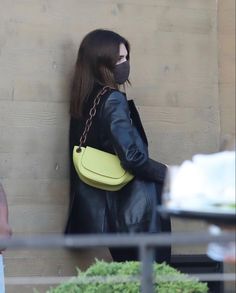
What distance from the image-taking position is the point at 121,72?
17.6 ft

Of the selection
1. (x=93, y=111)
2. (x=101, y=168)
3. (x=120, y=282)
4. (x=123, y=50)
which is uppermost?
(x=123, y=50)

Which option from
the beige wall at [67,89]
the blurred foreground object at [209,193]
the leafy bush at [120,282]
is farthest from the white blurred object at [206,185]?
the beige wall at [67,89]

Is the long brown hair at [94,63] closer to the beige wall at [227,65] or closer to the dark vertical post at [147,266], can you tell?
the beige wall at [227,65]

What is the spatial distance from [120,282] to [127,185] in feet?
4.32

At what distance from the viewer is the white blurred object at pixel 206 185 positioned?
9.29 ft

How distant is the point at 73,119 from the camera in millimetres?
5598

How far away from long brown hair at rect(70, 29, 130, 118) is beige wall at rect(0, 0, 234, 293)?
29 cm

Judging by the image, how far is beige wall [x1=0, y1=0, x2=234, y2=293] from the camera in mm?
5688

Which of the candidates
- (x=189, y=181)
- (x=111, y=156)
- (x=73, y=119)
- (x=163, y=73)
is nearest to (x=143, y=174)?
(x=111, y=156)

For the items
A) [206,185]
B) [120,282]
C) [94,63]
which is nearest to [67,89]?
[94,63]

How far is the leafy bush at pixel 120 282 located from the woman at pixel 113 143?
1.05 m

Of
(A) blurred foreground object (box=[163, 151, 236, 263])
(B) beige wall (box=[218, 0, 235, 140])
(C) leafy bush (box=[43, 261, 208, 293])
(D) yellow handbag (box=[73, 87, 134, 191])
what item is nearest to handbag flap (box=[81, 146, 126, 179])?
(D) yellow handbag (box=[73, 87, 134, 191])

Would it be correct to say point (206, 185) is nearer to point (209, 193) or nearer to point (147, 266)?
point (209, 193)

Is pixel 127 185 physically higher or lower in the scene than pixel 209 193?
lower
